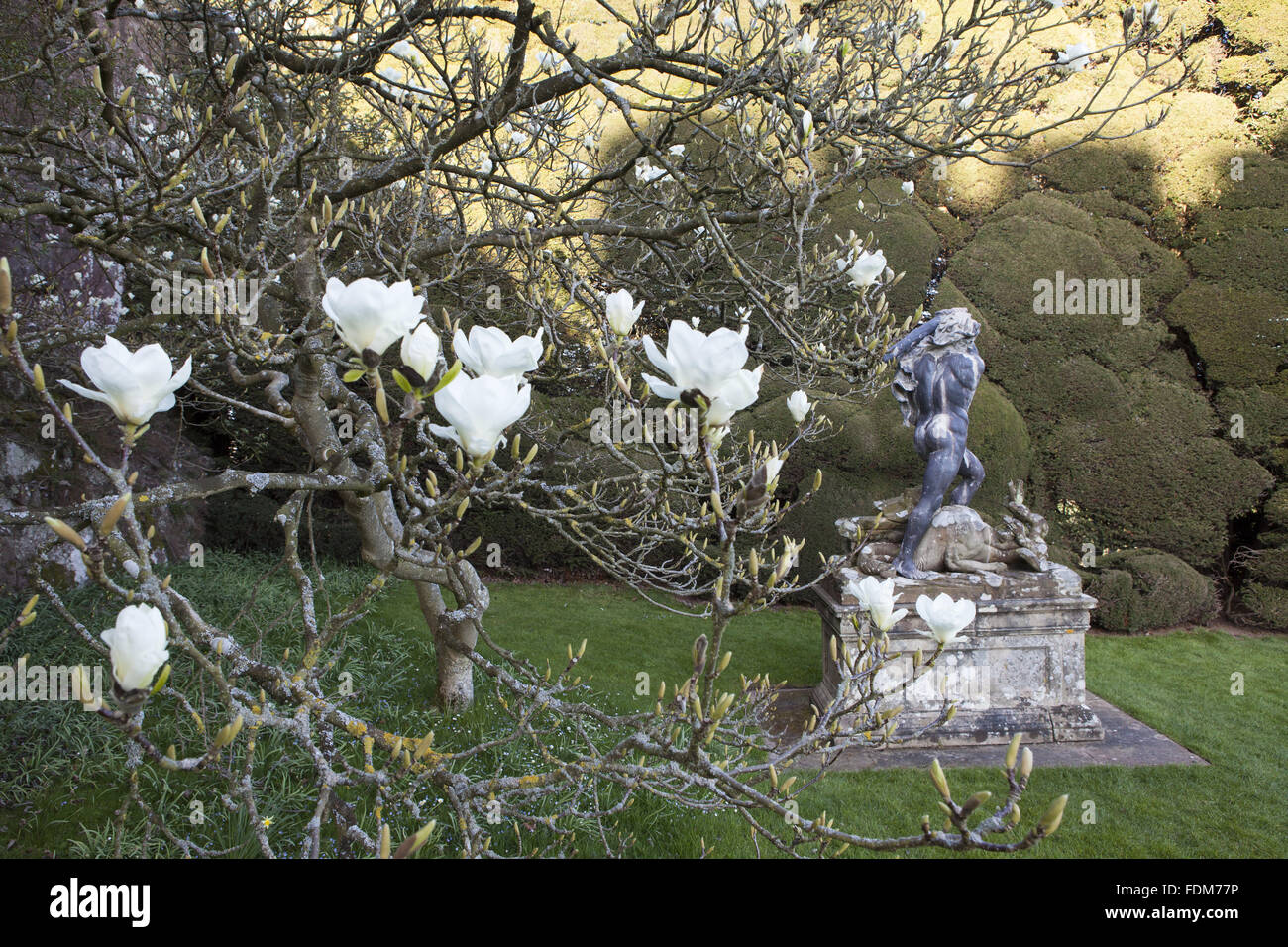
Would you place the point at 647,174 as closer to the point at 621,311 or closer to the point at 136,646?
the point at 621,311

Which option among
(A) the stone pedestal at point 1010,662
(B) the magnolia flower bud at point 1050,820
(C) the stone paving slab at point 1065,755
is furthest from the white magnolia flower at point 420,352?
(A) the stone pedestal at point 1010,662

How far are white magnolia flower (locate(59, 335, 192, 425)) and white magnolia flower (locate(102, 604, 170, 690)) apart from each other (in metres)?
0.28

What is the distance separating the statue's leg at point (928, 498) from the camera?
489 cm

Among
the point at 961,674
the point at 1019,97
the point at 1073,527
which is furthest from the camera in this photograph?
the point at 1073,527

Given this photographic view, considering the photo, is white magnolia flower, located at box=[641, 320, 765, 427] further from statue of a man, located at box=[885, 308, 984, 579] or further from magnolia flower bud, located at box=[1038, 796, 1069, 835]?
statue of a man, located at box=[885, 308, 984, 579]

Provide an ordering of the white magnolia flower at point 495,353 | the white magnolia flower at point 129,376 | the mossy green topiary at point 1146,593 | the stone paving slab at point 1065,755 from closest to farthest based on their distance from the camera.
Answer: the white magnolia flower at point 129,376 → the white magnolia flower at point 495,353 → the stone paving slab at point 1065,755 → the mossy green topiary at point 1146,593

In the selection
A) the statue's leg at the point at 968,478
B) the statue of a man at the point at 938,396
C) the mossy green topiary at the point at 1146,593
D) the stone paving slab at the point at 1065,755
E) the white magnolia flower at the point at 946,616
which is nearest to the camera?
the white magnolia flower at the point at 946,616

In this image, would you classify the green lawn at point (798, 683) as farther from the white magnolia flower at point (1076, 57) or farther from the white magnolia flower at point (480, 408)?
the white magnolia flower at point (1076, 57)

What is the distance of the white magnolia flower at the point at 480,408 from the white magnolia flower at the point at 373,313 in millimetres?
96

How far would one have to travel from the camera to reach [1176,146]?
27.3ft

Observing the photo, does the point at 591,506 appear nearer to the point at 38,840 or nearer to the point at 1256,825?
the point at 38,840

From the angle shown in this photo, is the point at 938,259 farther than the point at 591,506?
Yes
